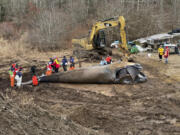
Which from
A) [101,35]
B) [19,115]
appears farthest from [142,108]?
[101,35]

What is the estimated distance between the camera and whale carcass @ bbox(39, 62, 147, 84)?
32.2ft

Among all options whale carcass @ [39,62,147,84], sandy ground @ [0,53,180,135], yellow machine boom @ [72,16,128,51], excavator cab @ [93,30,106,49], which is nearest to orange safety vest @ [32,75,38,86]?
sandy ground @ [0,53,180,135]

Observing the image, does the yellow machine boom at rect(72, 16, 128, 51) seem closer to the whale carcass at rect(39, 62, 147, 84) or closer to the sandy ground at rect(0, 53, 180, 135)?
the whale carcass at rect(39, 62, 147, 84)

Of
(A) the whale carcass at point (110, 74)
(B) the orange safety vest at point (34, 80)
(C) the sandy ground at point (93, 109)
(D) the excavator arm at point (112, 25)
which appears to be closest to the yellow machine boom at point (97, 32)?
(D) the excavator arm at point (112, 25)

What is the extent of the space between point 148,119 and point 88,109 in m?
2.38

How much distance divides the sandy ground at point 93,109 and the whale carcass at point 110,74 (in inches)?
13.6

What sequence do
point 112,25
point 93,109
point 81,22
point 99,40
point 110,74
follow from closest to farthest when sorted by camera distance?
1. point 93,109
2. point 110,74
3. point 112,25
4. point 99,40
5. point 81,22

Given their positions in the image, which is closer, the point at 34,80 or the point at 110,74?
the point at 110,74

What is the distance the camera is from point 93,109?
7285 mm

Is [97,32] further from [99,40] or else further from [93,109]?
[93,109]

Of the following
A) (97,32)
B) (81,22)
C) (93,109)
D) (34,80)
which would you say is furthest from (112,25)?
(81,22)

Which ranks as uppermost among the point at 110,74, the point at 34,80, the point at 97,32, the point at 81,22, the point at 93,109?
the point at 81,22

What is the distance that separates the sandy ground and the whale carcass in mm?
347

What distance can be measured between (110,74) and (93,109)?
311cm
